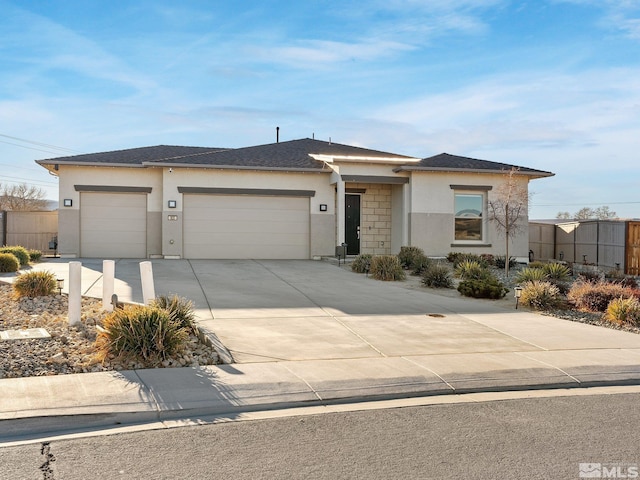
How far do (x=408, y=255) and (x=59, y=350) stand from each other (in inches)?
549

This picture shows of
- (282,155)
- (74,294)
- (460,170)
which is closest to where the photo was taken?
(74,294)

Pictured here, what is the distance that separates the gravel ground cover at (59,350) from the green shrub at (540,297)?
26.1ft

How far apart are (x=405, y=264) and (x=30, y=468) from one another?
54.1 feet

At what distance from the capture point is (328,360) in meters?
8.12

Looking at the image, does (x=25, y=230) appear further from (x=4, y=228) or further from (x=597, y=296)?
(x=597, y=296)

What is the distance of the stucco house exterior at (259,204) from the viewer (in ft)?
71.5

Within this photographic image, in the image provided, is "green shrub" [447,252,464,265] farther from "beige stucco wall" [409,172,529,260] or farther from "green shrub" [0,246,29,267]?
"green shrub" [0,246,29,267]

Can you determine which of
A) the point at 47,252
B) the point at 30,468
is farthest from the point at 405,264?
the point at 30,468

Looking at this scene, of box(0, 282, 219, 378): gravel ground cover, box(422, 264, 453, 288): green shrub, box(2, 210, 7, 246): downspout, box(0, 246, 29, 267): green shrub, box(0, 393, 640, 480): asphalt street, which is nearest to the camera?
box(0, 393, 640, 480): asphalt street

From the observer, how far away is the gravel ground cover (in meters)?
7.38

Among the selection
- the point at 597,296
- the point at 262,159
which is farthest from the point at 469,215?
the point at 597,296

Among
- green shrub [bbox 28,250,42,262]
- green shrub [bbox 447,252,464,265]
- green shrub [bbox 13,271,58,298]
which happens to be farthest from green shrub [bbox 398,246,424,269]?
green shrub [bbox 28,250,42,262]

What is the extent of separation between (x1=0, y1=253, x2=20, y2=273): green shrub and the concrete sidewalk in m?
4.06

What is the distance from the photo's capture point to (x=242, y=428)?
18.6 feet
